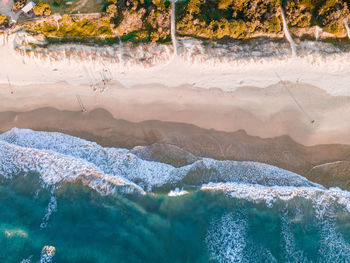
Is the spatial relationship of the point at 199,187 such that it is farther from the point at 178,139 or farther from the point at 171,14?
the point at 171,14

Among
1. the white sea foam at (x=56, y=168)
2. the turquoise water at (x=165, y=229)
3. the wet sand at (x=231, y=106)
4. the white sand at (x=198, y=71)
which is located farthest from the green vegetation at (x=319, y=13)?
the white sea foam at (x=56, y=168)

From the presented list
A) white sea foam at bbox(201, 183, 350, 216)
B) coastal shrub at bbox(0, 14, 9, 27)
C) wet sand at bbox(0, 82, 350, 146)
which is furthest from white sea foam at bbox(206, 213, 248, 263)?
coastal shrub at bbox(0, 14, 9, 27)

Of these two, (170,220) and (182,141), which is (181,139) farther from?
(170,220)

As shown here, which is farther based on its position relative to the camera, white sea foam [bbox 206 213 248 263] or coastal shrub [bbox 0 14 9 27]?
coastal shrub [bbox 0 14 9 27]

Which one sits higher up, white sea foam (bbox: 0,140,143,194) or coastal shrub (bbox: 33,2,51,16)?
coastal shrub (bbox: 33,2,51,16)

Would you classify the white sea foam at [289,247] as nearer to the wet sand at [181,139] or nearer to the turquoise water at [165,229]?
the turquoise water at [165,229]

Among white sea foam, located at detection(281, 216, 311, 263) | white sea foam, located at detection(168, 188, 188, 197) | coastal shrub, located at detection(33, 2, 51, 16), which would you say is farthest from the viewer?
coastal shrub, located at detection(33, 2, 51, 16)

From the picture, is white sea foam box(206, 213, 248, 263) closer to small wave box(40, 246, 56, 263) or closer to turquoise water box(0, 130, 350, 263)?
turquoise water box(0, 130, 350, 263)
